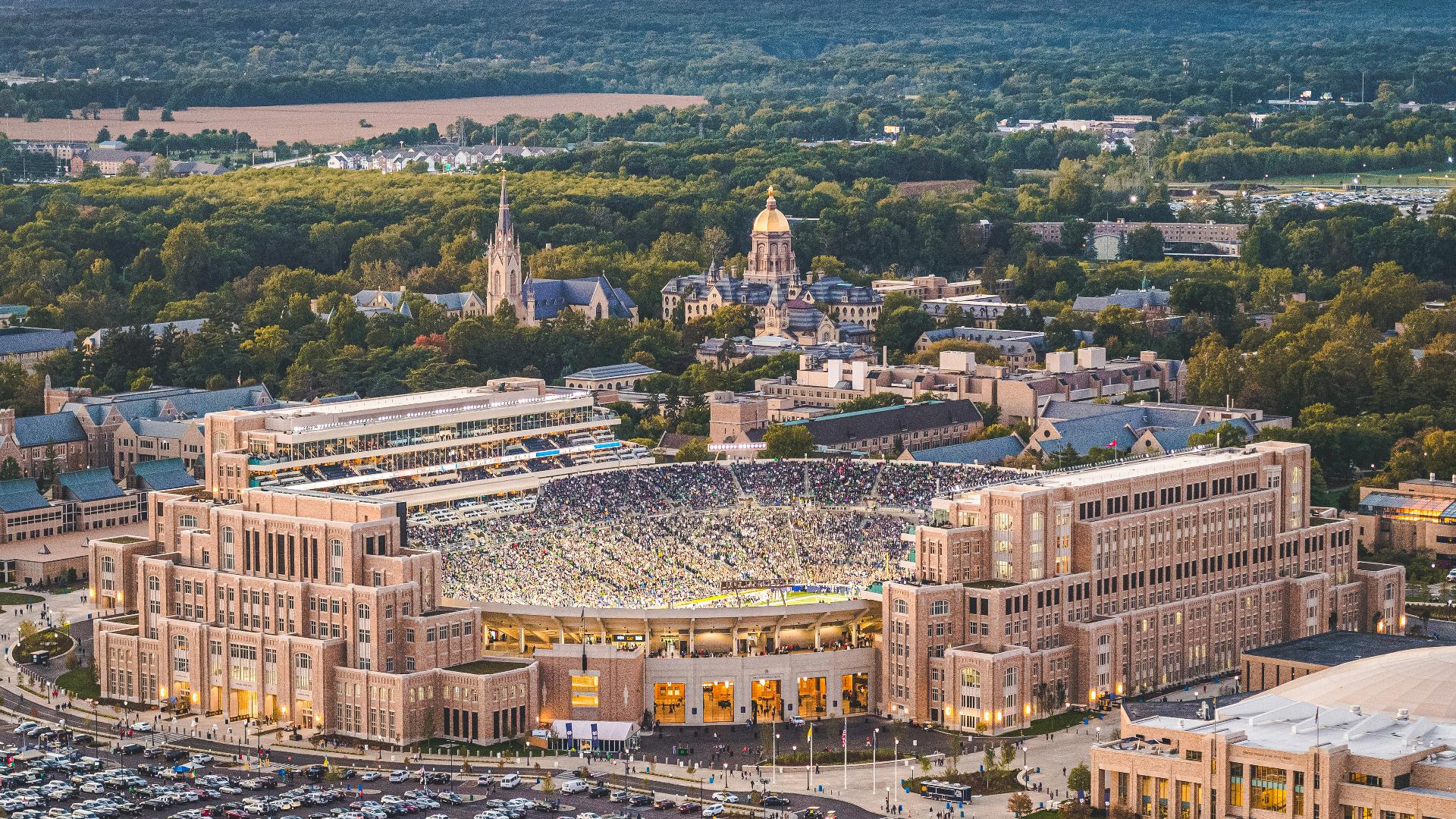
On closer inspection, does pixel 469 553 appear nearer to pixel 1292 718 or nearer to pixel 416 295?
pixel 1292 718

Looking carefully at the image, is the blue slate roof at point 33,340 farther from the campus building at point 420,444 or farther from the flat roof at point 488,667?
the flat roof at point 488,667

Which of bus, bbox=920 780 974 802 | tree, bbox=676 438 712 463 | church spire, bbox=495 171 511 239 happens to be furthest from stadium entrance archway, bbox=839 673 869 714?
church spire, bbox=495 171 511 239

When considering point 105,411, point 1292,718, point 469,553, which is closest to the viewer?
point 1292,718

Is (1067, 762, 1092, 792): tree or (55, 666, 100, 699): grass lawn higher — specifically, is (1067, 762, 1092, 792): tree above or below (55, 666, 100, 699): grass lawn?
above

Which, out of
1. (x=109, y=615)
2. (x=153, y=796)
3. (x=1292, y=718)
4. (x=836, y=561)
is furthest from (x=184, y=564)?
(x=1292, y=718)

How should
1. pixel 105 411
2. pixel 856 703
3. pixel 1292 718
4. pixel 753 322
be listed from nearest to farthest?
pixel 1292 718
pixel 856 703
pixel 105 411
pixel 753 322

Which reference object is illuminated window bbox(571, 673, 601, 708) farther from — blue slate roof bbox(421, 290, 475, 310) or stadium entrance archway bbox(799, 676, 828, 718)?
blue slate roof bbox(421, 290, 475, 310)
